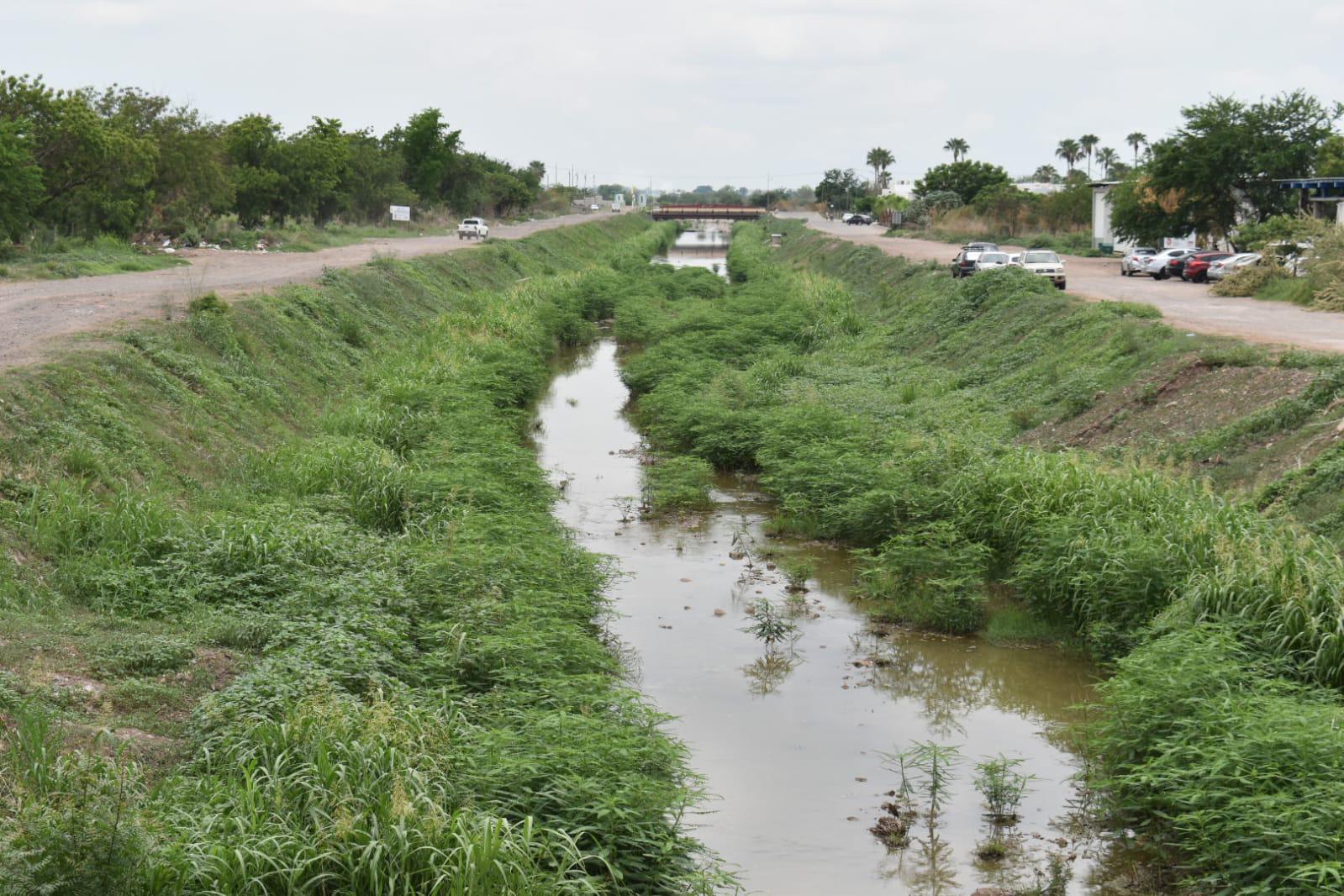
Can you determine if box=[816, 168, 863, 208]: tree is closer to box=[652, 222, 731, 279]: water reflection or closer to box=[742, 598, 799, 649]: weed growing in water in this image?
box=[652, 222, 731, 279]: water reflection

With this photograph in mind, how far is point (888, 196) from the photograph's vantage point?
13425 cm

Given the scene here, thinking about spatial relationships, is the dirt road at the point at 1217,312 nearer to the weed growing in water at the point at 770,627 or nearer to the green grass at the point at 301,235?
the weed growing in water at the point at 770,627

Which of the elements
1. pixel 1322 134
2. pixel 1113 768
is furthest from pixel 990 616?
pixel 1322 134

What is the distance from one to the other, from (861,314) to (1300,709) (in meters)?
32.8

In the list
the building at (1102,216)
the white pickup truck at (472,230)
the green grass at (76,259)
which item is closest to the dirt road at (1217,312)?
the building at (1102,216)

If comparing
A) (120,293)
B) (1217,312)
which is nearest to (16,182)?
(120,293)

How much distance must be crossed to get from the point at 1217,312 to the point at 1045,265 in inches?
408

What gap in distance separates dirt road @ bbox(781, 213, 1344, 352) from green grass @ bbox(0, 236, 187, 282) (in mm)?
26568

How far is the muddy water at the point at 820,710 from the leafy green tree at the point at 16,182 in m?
24.8

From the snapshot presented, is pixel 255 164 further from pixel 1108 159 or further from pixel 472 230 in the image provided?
pixel 1108 159

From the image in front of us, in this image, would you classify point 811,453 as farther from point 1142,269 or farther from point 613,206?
point 613,206

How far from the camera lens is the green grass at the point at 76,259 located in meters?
33.1

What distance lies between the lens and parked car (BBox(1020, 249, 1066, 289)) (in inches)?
1570

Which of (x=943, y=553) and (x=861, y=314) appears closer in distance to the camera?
(x=943, y=553)
